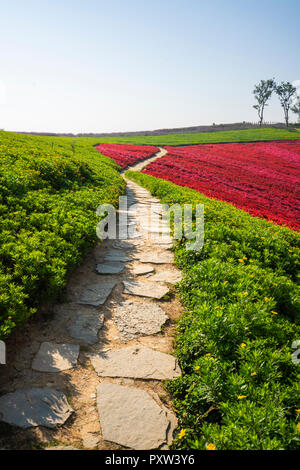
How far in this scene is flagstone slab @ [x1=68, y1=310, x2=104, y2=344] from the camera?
4094 millimetres

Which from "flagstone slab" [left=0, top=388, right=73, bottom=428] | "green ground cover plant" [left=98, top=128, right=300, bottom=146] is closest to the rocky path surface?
"flagstone slab" [left=0, top=388, right=73, bottom=428]

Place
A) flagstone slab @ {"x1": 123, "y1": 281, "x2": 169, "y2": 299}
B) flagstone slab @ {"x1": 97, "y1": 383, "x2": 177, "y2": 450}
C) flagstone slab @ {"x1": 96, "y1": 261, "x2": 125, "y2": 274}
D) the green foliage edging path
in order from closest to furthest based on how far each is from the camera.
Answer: the green foliage edging path < flagstone slab @ {"x1": 97, "y1": 383, "x2": 177, "y2": 450} < flagstone slab @ {"x1": 123, "y1": 281, "x2": 169, "y2": 299} < flagstone slab @ {"x1": 96, "y1": 261, "x2": 125, "y2": 274}

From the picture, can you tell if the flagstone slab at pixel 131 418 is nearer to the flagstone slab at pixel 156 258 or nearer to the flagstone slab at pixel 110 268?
the flagstone slab at pixel 110 268

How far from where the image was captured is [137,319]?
4.62 meters

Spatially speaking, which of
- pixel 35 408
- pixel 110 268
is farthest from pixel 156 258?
pixel 35 408

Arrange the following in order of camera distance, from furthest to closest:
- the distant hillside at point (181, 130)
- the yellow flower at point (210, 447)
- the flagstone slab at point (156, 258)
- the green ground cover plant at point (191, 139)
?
1. the distant hillside at point (181, 130)
2. the green ground cover plant at point (191, 139)
3. the flagstone slab at point (156, 258)
4. the yellow flower at point (210, 447)

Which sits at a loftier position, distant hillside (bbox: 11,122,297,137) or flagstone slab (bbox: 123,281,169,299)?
distant hillside (bbox: 11,122,297,137)

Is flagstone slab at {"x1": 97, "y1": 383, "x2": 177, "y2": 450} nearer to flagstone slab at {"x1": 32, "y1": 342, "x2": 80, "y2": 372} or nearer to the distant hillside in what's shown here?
flagstone slab at {"x1": 32, "y1": 342, "x2": 80, "y2": 372}

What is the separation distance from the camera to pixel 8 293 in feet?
12.4

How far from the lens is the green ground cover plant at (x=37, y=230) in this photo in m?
4.03

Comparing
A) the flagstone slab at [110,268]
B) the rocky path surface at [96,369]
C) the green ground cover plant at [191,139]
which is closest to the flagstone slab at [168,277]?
the rocky path surface at [96,369]

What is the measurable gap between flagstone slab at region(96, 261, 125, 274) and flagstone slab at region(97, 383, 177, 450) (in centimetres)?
299

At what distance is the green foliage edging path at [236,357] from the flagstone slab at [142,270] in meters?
0.79
